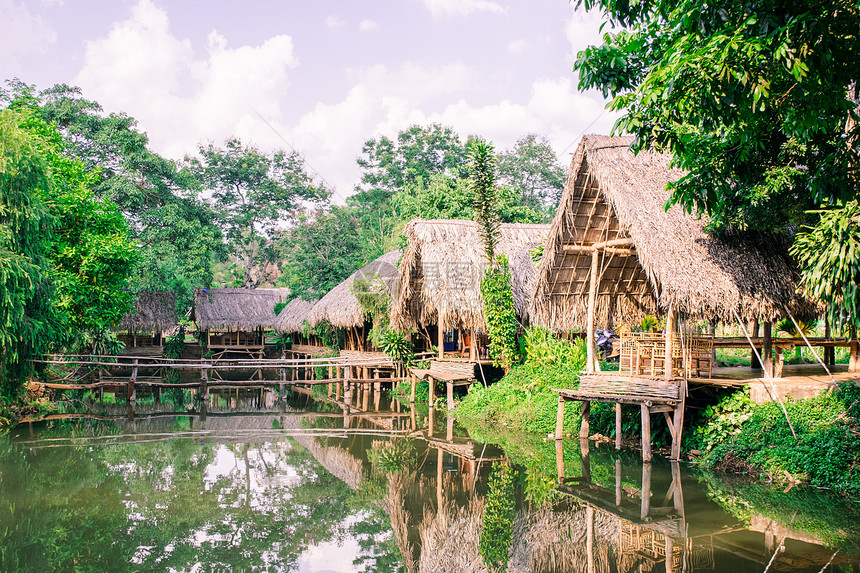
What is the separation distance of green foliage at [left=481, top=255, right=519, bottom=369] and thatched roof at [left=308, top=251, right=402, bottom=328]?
544 cm

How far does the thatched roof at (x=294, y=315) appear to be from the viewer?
25663 millimetres

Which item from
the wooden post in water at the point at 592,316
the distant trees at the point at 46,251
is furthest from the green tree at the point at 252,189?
the wooden post in water at the point at 592,316

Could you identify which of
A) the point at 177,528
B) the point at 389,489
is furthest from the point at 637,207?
the point at 177,528

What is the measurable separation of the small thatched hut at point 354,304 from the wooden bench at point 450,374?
3931mm

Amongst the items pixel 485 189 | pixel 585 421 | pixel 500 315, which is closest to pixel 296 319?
pixel 500 315

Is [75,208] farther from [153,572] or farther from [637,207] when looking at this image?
[637,207]

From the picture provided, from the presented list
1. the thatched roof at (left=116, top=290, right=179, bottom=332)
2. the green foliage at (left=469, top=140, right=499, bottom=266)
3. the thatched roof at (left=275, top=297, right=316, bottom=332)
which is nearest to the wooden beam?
the green foliage at (left=469, top=140, right=499, bottom=266)

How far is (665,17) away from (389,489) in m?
6.96

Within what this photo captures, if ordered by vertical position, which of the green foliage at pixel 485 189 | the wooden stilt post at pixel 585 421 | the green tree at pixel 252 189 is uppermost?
the green tree at pixel 252 189

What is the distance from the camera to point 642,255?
9.59 metres

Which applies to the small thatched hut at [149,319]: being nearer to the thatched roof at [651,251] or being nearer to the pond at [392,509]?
the pond at [392,509]

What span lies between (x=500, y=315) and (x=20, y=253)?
31.0ft

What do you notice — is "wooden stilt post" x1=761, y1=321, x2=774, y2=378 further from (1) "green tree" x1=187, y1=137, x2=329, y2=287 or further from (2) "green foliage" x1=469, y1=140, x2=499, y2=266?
(1) "green tree" x1=187, y1=137, x2=329, y2=287

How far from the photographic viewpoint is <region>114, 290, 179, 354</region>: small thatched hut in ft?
78.6
